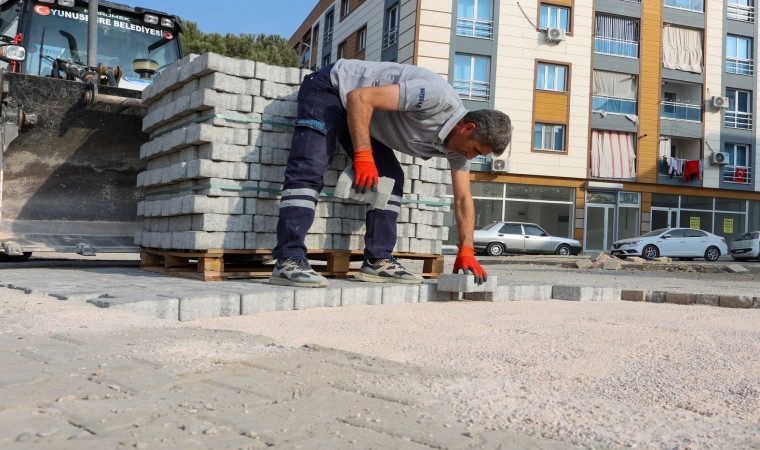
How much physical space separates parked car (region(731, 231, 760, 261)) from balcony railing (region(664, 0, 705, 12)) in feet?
33.8

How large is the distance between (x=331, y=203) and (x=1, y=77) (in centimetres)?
362

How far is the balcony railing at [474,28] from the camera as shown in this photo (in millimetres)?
27641

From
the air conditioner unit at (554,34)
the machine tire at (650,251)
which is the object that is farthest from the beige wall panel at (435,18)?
the machine tire at (650,251)

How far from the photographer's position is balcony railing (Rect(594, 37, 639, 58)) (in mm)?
28906

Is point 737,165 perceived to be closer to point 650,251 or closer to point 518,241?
point 650,251

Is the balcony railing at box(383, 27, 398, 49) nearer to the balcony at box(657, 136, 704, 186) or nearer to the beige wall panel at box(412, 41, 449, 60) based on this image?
the beige wall panel at box(412, 41, 449, 60)

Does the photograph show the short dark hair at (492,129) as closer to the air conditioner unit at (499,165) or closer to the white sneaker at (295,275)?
the white sneaker at (295,275)

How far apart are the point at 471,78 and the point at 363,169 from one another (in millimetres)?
23167

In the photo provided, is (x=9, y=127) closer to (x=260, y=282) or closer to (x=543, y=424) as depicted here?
(x=260, y=282)

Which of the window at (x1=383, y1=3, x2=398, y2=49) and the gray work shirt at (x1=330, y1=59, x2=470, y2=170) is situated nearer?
the gray work shirt at (x1=330, y1=59, x2=470, y2=170)

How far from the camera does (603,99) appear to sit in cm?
2881

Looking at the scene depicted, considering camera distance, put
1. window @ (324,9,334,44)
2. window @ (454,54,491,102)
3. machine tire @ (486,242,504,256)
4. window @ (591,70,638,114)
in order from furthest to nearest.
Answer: window @ (324,9,334,44), window @ (591,70,638,114), window @ (454,54,491,102), machine tire @ (486,242,504,256)

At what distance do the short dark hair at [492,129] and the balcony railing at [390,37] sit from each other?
962 inches

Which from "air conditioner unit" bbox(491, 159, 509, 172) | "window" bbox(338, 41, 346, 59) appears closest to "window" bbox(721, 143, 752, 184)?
"air conditioner unit" bbox(491, 159, 509, 172)
